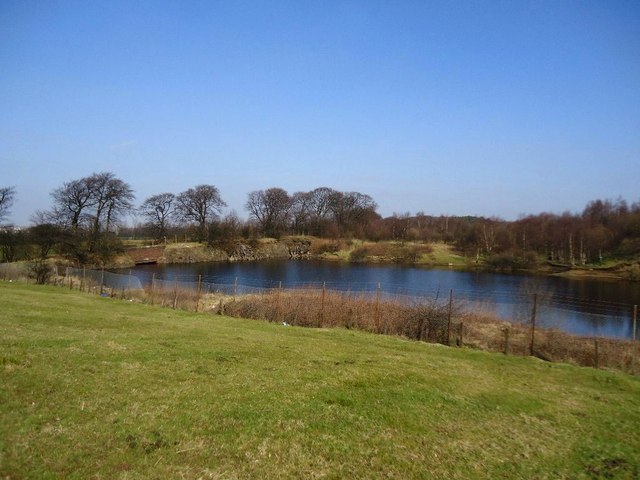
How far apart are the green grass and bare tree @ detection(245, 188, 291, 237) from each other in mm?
107017

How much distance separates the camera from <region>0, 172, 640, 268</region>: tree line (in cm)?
6131

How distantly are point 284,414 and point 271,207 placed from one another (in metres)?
115

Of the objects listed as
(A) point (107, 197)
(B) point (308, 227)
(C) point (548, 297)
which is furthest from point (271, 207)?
(C) point (548, 297)

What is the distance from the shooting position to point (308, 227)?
125250 mm

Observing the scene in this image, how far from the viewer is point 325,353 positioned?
13.1 metres

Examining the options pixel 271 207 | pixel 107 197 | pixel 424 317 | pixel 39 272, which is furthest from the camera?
pixel 271 207

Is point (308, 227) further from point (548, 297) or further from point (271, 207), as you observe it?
point (548, 297)

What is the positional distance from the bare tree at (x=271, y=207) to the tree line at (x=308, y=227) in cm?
28

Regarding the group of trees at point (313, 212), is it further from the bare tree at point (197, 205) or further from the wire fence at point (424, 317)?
the wire fence at point (424, 317)

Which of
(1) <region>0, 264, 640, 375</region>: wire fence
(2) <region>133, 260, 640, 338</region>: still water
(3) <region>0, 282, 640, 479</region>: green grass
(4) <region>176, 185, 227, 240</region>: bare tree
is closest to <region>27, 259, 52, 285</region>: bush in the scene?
(2) <region>133, 260, 640, 338</region>: still water

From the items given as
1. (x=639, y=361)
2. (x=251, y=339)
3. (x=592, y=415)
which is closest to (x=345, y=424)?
(x=592, y=415)

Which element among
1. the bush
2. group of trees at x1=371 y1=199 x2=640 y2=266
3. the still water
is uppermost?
group of trees at x1=371 y1=199 x2=640 y2=266

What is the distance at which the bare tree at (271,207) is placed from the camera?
120062 millimetres

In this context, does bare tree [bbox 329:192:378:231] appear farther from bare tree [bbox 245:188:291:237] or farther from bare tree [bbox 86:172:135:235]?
bare tree [bbox 86:172:135:235]
